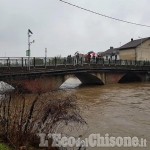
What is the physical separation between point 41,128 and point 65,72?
25780 millimetres

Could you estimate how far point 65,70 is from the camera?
35.2 meters

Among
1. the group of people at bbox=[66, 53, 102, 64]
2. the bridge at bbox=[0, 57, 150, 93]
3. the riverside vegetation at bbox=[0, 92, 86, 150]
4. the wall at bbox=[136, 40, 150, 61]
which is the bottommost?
the riverside vegetation at bbox=[0, 92, 86, 150]

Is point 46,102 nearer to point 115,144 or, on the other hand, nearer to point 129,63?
point 115,144

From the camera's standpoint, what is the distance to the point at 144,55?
68.8 meters

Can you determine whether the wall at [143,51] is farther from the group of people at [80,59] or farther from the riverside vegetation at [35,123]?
the riverside vegetation at [35,123]

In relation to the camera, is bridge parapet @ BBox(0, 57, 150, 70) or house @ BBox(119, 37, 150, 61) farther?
house @ BBox(119, 37, 150, 61)

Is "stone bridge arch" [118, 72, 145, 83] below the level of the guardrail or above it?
below

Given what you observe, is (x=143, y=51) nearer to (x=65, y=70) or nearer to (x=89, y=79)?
(x=89, y=79)

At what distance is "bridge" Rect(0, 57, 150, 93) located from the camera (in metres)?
28.2

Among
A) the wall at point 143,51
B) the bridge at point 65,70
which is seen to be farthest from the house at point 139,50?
the bridge at point 65,70

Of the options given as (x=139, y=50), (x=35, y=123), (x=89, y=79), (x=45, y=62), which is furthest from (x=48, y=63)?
(x=139, y=50)

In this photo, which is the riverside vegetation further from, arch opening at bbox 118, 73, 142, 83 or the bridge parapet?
arch opening at bbox 118, 73, 142, 83

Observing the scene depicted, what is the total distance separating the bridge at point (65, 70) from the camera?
92.4 feet

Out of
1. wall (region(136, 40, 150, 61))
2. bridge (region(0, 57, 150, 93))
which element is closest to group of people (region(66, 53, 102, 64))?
bridge (region(0, 57, 150, 93))
